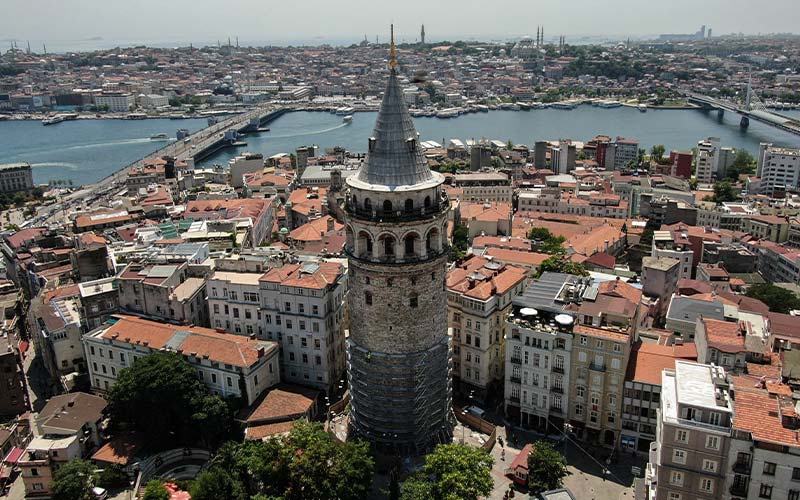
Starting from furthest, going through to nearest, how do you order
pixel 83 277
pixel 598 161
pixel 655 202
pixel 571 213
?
pixel 598 161
pixel 571 213
pixel 655 202
pixel 83 277

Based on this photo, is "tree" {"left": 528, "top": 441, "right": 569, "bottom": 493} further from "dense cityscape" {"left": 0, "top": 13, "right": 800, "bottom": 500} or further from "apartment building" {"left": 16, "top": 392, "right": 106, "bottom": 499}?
"apartment building" {"left": 16, "top": 392, "right": 106, "bottom": 499}

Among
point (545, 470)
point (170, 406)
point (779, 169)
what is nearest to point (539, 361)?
point (545, 470)

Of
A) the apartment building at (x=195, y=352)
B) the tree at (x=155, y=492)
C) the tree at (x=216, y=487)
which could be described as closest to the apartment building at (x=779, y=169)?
the apartment building at (x=195, y=352)

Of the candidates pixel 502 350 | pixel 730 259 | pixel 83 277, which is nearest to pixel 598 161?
pixel 730 259

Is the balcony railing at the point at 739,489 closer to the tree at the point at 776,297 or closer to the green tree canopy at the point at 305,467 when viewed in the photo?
the green tree canopy at the point at 305,467

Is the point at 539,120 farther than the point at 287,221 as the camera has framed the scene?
Yes

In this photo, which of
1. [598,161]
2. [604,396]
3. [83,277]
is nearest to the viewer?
[604,396]

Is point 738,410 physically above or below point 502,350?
above

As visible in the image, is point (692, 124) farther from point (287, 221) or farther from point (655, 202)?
point (287, 221)
